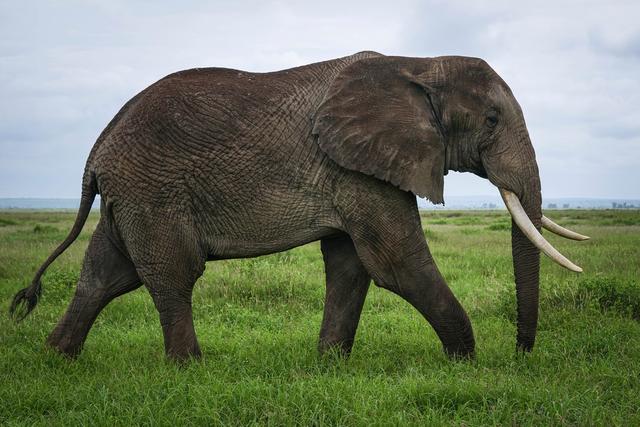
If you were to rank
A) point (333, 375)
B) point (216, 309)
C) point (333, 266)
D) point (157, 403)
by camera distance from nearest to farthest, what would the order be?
point (157, 403) → point (333, 375) → point (333, 266) → point (216, 309)

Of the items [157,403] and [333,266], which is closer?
[157,403]

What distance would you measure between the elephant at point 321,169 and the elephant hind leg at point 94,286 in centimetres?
51

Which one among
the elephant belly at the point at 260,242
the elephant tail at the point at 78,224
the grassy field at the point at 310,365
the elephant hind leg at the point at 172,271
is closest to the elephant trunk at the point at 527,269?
the grassy field at the point at 310,365

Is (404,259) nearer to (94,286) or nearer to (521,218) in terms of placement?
(521,218)

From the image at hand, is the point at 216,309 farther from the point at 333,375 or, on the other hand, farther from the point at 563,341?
the point at 563,341

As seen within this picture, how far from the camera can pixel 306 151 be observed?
552 cm

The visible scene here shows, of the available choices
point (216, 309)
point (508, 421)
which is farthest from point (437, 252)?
point (508, 421)

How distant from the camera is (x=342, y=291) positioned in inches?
242

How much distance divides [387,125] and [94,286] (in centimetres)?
301

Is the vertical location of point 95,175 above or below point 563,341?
above

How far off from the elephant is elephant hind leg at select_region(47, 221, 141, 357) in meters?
0.51

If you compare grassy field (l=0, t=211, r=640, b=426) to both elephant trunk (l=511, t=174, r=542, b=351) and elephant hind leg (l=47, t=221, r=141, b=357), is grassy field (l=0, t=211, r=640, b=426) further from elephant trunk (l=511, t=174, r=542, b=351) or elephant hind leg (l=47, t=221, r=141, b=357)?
elephant trunk (l=511, t=174, r=542, b=351)

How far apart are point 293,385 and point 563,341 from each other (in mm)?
3120

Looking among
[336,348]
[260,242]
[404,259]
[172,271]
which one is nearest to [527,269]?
[404,259]
